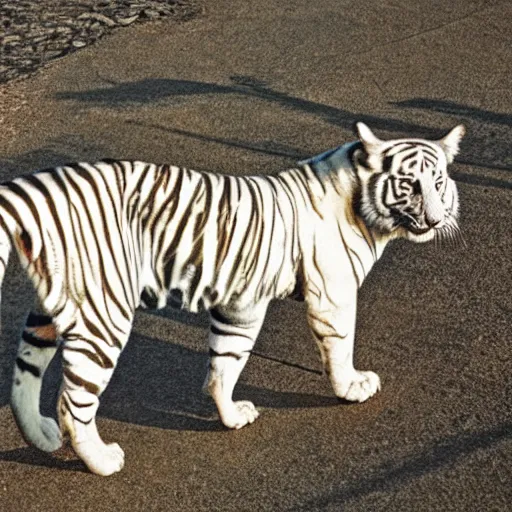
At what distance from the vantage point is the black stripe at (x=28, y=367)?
18.9 feet

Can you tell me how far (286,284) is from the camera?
5832 millimetres

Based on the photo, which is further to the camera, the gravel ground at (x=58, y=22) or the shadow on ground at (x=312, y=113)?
the gravel ground at (x=58, y=22)

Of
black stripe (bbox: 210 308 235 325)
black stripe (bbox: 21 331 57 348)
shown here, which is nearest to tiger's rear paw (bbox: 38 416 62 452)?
black stripe (bbox: 21 331 57 348)

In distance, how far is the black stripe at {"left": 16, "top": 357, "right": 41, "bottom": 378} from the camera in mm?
5770

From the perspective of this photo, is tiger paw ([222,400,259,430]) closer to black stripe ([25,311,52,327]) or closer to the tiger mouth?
black stripe ([25,311,52,327])

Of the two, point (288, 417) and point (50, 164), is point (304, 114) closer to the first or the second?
point (50, 164)

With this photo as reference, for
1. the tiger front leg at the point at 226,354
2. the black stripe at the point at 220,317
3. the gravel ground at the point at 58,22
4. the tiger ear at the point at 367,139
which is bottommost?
the gravel ground at the point at 58,22

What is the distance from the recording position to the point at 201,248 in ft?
18.3

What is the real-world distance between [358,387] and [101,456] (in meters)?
1.47

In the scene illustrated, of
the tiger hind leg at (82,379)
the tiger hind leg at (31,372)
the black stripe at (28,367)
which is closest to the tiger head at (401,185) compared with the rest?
the tiger hind leg at (82,379)

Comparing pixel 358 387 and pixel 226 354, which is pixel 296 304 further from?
pixel 226 354

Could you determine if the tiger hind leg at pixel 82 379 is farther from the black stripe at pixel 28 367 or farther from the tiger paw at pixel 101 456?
the black stripe at pixel 28 367

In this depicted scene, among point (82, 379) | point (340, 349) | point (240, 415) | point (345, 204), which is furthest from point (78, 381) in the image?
point (345, 204)

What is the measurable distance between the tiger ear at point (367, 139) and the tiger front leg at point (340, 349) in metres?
0.81
